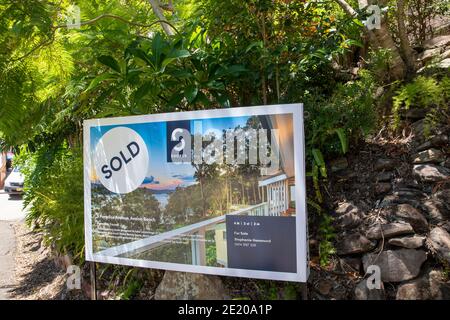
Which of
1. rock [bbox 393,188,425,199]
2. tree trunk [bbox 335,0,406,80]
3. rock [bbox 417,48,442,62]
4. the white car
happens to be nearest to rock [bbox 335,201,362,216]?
rock [bbox 393,188,425,199]

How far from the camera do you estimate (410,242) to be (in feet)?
10.2

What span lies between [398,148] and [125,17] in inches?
128

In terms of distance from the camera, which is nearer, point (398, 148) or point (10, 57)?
point (10, 57)

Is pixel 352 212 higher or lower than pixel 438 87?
lower

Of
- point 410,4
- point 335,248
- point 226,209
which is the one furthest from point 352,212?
point 410,4

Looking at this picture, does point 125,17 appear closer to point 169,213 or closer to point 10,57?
point 10,57

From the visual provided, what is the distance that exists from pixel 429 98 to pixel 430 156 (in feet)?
1.91

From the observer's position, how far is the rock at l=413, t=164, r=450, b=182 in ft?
11.6

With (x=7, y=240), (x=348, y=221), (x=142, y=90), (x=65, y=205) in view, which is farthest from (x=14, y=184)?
(x=348, y=221)

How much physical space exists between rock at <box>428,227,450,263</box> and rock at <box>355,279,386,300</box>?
499 mm

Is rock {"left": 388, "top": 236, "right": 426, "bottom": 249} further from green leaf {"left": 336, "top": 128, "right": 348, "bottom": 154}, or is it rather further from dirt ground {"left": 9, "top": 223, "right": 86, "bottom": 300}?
dirt ground {"left": 9, "top": 223, "right": 86, "bottom": 300}

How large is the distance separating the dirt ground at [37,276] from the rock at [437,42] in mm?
5149

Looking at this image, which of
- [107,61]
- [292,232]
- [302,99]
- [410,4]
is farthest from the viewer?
[410,4]

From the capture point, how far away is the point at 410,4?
5.55 metres
